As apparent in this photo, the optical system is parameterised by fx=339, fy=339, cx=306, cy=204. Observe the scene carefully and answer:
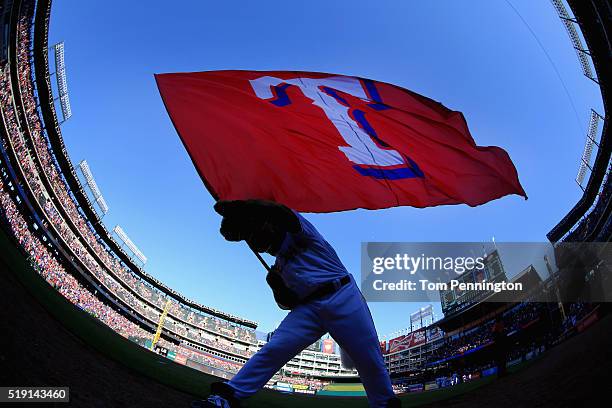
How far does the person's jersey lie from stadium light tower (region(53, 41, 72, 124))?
40.9 metres

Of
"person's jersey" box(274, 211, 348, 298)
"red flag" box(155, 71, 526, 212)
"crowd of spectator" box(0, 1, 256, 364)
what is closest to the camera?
"person's jersey" box(274, 211, 348, 298)

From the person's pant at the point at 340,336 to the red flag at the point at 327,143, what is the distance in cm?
167

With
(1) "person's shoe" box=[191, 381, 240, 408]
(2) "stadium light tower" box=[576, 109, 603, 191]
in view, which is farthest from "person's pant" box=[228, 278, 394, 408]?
(2) "stadium light tower" box=[576, 109, 603, 191]

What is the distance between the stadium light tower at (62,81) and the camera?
108 ft

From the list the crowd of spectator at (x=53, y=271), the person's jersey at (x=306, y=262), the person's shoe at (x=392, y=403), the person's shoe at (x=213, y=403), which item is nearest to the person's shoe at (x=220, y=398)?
the person's shoe at (x=213, y=403)

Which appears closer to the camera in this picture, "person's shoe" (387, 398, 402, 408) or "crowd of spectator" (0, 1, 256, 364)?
"person's shoe" (387, 398, 402, 408)

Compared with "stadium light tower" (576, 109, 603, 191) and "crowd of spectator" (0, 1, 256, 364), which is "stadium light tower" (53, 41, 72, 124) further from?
"stadium light tower" (576, 109, 603, 191)

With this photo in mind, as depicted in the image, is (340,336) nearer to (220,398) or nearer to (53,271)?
(220,398)

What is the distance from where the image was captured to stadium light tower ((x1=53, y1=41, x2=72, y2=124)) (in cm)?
3281

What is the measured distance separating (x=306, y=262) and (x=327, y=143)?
115 inches

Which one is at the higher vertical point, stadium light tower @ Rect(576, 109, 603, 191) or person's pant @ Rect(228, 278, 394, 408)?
stadium light tower @ Rect(576, 109, 603, 191)

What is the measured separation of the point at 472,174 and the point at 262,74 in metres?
3.58

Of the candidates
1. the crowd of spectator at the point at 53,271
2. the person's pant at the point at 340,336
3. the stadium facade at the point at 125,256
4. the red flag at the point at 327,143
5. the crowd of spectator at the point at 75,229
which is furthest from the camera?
the crowd of spectator at the point at 75,229

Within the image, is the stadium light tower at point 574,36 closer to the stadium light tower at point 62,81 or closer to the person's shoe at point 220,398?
the person's shoe at point 220,398
